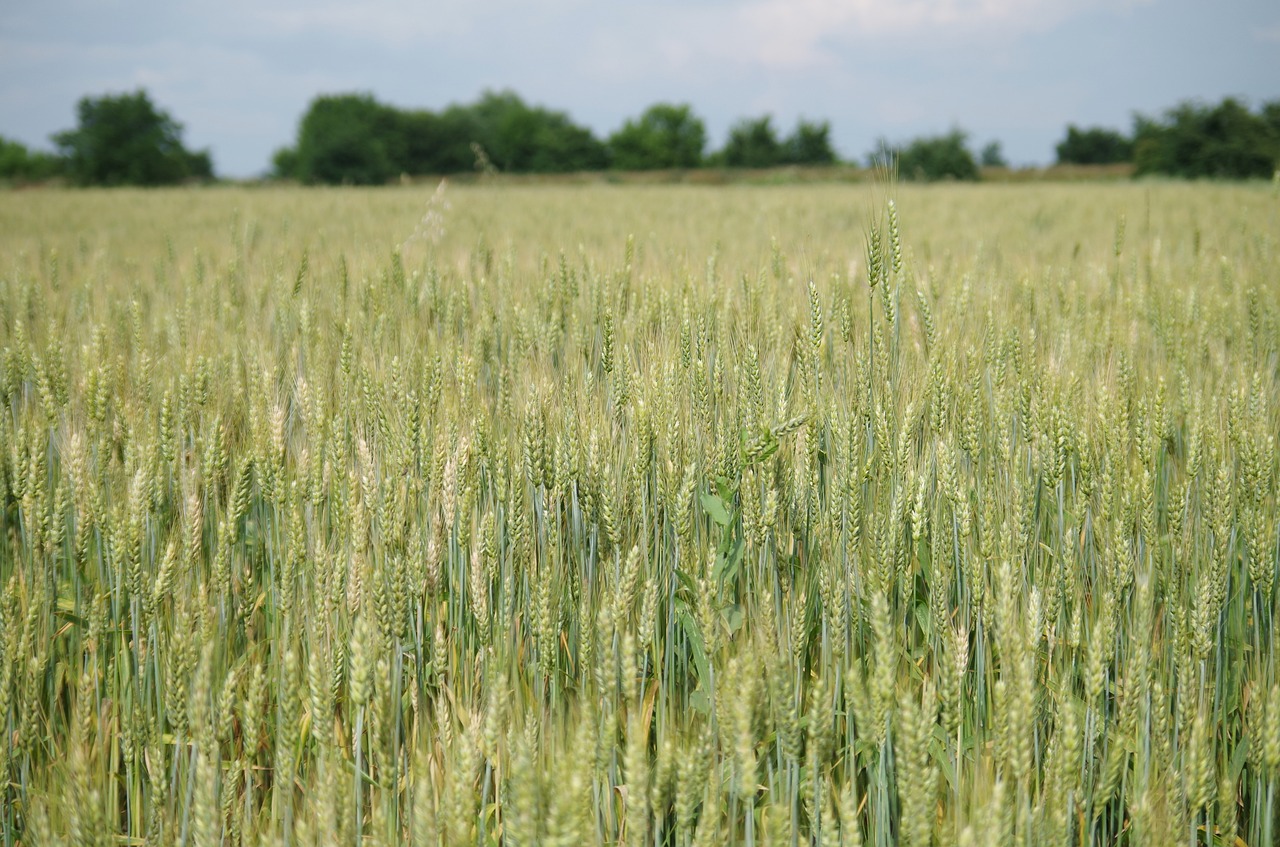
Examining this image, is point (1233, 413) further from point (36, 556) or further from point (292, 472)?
point (36, 556)

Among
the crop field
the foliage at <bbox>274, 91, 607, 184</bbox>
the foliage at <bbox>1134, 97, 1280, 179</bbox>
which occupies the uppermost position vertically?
the foliage at <bbox>274, 91, 607, 184</bbox>

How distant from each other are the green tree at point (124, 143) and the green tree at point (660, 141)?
28.8 meters

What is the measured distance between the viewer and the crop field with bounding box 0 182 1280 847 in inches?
41.2

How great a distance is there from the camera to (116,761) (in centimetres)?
136

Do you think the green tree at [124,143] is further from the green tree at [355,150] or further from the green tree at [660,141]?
the green tree at [660,141]

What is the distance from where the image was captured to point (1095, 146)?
216 ft

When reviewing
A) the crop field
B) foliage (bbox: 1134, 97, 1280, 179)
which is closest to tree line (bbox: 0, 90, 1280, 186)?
foliage (bbox: 1134, 97, 1280, 179)

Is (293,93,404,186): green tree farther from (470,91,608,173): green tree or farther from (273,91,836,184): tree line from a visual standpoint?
(470,91,608,173): green tree

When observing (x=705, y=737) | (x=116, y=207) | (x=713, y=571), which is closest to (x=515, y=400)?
(x=713, y=571)

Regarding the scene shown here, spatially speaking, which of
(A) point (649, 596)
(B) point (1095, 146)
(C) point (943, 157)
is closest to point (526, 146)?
(C) point (943, 157)

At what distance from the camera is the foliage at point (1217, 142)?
2991 cm

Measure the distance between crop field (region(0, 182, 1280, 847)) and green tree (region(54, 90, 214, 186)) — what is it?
4682cm

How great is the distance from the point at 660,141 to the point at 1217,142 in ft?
132

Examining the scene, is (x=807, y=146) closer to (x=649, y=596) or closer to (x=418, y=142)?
(x=418, y=142)
